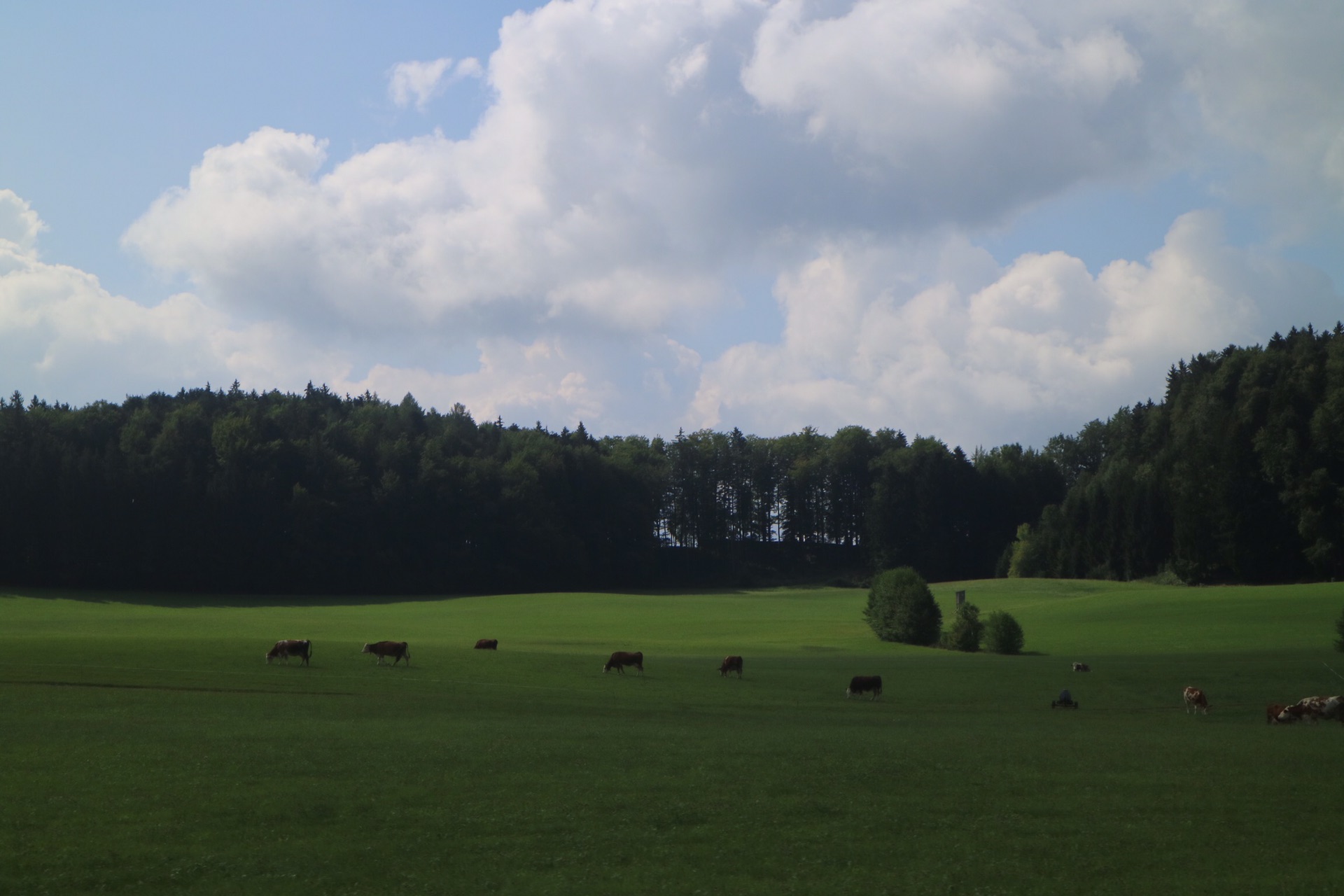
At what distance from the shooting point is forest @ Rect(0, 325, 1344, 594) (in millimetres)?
81438

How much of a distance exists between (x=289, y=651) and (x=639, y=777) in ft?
61.7

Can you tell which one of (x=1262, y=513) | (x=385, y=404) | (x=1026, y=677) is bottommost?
(x=1026, y=677)

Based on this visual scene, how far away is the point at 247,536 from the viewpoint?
313 ft

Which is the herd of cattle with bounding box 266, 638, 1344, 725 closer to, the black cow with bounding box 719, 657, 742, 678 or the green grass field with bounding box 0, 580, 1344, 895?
the black cow with bounding box 719, 657, 742, 678

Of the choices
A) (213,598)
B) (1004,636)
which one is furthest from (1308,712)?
(213,598)

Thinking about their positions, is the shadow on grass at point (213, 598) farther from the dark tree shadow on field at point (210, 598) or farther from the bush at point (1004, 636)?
the bush at point (1004, 636)

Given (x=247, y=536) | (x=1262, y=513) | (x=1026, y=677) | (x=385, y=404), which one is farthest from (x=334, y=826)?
(x=385, y=404)

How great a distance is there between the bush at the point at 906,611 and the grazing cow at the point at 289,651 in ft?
96.0

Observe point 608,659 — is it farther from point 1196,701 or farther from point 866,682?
point 1196,701

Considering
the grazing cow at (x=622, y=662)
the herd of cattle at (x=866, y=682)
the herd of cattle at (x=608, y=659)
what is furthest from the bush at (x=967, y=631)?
the grazing cow at (x=622, y=662)

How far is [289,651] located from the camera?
31.5 m

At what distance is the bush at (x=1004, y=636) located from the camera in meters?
45.2

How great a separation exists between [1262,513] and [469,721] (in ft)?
249

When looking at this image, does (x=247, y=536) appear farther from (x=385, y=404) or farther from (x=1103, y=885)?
(x=1103, y=885)
